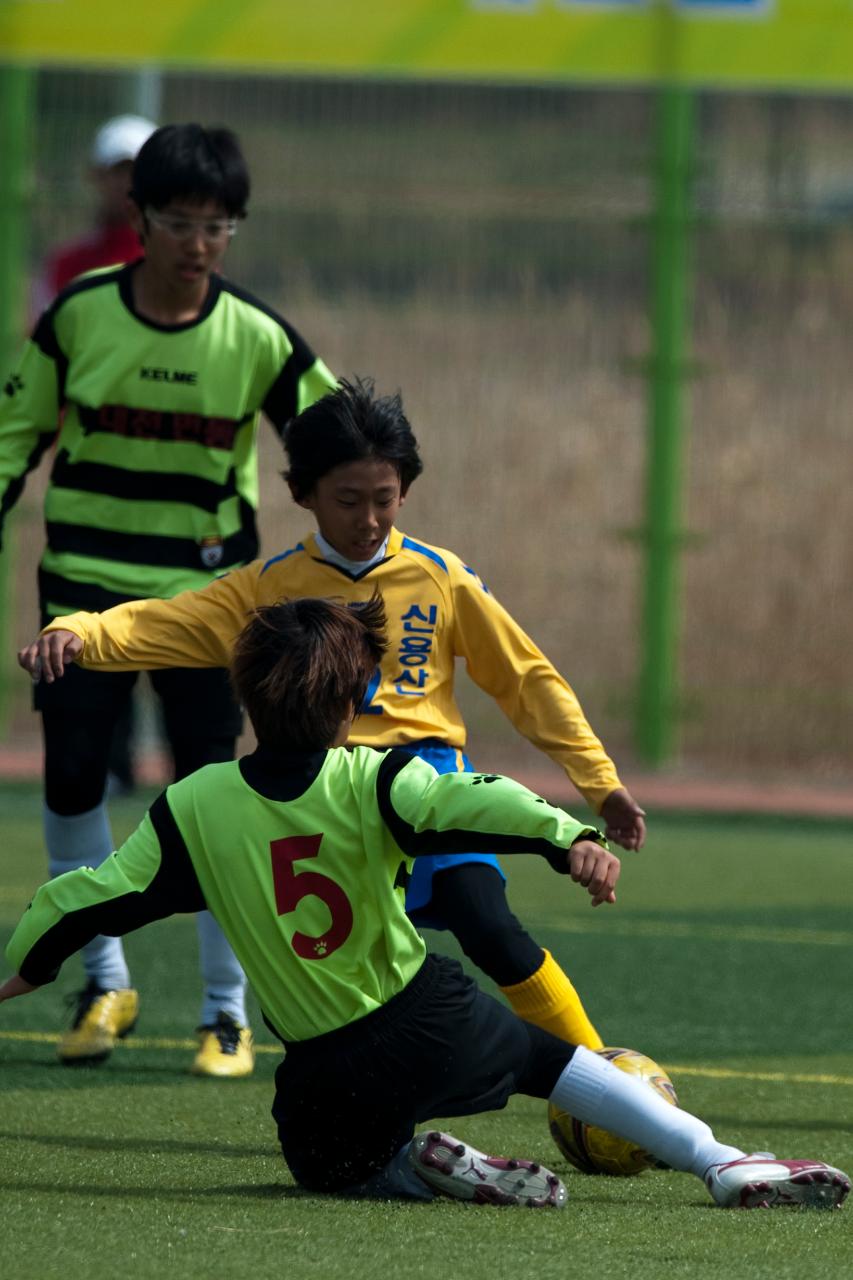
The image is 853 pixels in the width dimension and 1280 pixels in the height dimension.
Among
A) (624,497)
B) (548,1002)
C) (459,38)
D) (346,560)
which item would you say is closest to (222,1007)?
(548,1002)

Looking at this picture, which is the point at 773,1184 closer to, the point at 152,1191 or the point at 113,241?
the point at 152,1191

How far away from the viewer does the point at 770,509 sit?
1088 cm

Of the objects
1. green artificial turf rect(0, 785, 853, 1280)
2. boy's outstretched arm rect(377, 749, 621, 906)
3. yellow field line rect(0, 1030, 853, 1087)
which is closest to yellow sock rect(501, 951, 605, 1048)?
green artificial turf rect(0, 785, 853, 1280)

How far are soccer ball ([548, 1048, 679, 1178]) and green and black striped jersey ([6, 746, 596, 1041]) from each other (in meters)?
0.55

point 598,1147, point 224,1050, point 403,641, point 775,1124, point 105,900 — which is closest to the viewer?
point 105,900

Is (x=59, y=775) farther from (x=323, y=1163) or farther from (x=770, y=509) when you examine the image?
(x=770, y=509)

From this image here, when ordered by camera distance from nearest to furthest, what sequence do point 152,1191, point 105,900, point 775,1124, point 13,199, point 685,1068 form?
point 105,900
point 152,1191
point 775,1124
point 685,1068
point 13,199

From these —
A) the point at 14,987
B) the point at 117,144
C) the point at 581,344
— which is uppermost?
the point at 117,144

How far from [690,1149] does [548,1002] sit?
58cm

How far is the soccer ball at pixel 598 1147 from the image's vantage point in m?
3.97

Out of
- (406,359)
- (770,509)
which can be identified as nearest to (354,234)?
(406,359)

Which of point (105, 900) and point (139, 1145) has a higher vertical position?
point (105, 900)

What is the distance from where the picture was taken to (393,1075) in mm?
3590

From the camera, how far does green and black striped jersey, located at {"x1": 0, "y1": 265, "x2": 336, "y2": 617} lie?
5.02m
